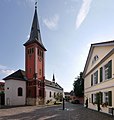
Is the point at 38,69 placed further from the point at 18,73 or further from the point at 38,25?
the point at 38,25

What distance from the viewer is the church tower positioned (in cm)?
4312

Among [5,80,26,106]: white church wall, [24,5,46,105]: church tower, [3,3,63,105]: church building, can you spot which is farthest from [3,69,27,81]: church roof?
[24,5,46,105]: church tower

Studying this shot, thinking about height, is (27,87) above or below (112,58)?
below

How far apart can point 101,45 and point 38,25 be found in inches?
1157

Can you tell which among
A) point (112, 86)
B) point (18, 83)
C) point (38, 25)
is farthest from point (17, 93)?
point (112, 86)

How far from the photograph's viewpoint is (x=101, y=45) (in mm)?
22859

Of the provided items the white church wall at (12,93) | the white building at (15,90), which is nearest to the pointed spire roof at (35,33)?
the white building at (15,90)

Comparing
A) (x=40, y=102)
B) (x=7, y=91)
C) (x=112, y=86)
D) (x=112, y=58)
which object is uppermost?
(x=112, y=58)

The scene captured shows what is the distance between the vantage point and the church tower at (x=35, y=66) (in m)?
43.1

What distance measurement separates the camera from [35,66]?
43875 millimetres

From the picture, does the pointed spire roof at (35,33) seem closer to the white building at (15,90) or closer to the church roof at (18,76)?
the church roof at (18,76)

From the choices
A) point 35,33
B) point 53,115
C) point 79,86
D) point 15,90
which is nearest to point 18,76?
point 15,90

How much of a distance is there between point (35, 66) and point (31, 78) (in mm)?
2835

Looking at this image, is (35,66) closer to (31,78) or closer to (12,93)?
(31,78)
